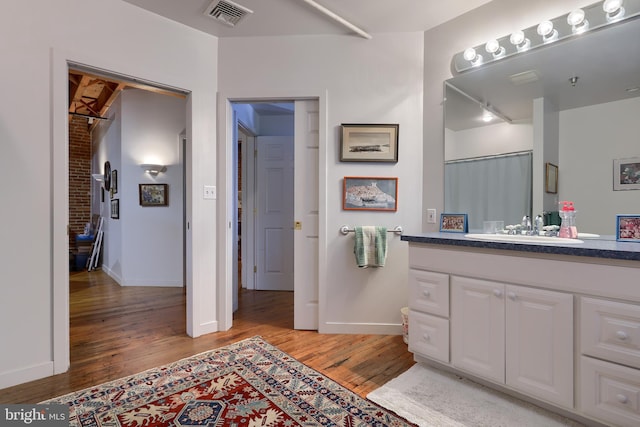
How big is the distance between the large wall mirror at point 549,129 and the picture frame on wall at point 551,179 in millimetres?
19

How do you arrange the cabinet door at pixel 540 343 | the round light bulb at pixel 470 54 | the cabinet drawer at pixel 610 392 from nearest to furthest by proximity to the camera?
the cabinet drawer at pixel 610 392
the cabinet door at pixel 540 343
the round light bulb at pixel 470 54

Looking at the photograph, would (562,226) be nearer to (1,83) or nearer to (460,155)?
(460,155)

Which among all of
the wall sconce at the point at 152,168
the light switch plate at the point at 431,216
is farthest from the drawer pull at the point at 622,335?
the wall sconce at the point at 152,168

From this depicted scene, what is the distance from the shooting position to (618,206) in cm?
172

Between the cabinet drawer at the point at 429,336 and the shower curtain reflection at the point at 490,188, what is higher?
the shower curtain reflection at the point at 490,188

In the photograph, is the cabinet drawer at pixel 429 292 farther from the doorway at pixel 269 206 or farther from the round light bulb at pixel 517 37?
the doorway at pixel 269 206

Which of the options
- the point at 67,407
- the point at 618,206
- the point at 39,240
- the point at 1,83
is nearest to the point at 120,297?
the point at 39,240

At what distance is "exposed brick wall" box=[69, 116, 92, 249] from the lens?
21.0ft

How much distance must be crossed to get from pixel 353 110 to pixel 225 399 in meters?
2.29

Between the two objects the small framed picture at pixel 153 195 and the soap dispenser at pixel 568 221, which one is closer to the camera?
the soap dispenser at pixel 568 221

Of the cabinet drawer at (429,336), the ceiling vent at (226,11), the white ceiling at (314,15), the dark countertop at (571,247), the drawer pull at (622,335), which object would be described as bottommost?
the cabinet drawer at (429,336)

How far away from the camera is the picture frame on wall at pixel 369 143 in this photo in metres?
2.60

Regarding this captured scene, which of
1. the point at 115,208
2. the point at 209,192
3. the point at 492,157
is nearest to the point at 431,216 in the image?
the point at 492,157

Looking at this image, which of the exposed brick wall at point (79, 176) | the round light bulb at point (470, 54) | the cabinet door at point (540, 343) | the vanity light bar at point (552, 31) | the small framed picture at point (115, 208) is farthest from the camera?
the exposed brick wall at point (79, 176)
